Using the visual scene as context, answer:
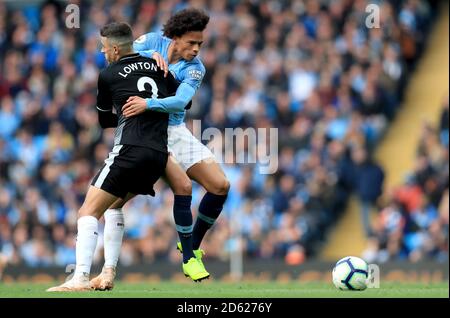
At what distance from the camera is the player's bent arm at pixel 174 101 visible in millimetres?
10172

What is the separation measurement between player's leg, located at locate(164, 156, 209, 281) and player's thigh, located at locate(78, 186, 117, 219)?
0.71m

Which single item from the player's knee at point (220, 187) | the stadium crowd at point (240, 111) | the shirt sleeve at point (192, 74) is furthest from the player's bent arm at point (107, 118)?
the stadium crowd at point (240, 111)

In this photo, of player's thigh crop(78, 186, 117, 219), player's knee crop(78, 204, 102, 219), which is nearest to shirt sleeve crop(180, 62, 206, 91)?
player's thigh crop(78, 186, 117, 219)

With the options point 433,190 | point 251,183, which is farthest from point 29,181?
point 433,190

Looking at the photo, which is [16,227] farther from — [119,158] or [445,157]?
[119,158]

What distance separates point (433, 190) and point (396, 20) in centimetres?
435

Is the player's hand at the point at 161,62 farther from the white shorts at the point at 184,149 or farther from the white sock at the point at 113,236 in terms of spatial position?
the white sock at the point at 113,236

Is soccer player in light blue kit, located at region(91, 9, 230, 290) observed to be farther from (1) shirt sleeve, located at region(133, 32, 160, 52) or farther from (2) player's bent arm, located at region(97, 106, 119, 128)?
(2) player's bent arm, located at region(97, 106, 119, 128)

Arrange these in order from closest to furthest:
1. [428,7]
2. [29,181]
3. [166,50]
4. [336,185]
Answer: [166,50], [336,185], [29,181], [428,7]

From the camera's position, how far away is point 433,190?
58.6ft

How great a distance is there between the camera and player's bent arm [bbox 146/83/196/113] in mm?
10172

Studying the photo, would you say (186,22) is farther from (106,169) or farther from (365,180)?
(365,180)

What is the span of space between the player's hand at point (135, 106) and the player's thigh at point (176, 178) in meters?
0.64

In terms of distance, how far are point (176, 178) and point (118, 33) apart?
1.48m
